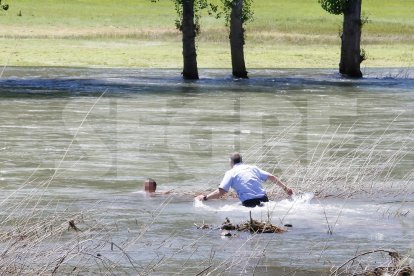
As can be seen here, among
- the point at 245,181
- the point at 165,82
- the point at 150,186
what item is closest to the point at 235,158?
the point at 245,181

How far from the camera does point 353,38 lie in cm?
6456

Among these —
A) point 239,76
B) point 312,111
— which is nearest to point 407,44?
point 239,76

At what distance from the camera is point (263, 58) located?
83.1m

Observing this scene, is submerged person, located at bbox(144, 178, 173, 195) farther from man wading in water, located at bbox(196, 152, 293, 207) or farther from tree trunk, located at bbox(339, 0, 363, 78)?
tree trunk, located at bbox(339, 0, 363, 78)

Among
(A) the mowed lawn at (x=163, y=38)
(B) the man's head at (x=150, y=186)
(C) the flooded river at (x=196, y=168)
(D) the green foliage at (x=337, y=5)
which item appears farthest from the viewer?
(A) the mowed lawn at (x=163, y=38)

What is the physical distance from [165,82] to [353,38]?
10913 mm

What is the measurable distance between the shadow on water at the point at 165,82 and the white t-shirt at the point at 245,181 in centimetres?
2722

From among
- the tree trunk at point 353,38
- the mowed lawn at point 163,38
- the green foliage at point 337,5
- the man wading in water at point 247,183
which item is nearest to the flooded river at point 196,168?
the man wading in water at point 247,183

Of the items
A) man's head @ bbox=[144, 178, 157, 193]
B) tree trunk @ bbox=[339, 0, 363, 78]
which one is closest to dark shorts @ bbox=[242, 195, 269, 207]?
man's head @ bbox=[144, 178, 157, 193]

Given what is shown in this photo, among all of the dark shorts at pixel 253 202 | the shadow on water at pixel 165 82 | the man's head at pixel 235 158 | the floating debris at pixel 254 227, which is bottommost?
the shadow on water at pixel 165 82

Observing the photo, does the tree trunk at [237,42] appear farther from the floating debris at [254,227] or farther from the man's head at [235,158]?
the floating debris at [254,227]

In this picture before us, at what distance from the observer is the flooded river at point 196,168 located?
17.4 meters

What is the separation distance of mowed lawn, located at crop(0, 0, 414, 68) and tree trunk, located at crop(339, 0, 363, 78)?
9.37 metres

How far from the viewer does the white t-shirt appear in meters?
21.4
